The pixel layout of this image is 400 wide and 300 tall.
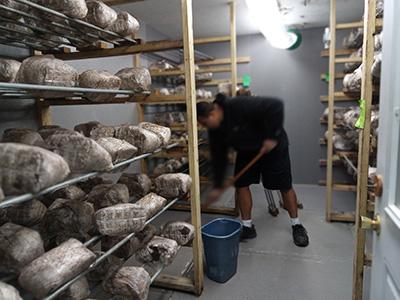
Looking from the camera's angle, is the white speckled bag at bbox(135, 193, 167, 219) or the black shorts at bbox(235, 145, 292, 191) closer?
the black shorts at bbox(235, 145, 292, 191)

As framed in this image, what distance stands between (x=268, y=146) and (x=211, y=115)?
0.06 m

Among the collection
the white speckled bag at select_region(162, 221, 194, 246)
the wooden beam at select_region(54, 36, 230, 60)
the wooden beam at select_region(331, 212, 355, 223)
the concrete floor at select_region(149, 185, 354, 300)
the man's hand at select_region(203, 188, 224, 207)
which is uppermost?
the wooden beam at select_region(54, 36, 230, 60)

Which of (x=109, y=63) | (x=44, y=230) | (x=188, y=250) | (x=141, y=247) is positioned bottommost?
(x=188, y=250)

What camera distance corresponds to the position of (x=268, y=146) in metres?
0.27

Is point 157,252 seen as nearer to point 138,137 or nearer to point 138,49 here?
point 138,137

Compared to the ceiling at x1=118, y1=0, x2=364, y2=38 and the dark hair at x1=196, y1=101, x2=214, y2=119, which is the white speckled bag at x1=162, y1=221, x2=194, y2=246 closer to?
the ceiling at x1=118, y1=0, x2=364, y2=38

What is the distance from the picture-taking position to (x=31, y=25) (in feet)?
3.94

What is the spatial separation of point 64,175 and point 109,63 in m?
1.58

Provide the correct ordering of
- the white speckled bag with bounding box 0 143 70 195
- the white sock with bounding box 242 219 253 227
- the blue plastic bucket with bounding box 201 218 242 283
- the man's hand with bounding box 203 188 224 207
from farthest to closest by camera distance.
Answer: the white sock with bounding box 242 219 253 227, the blue plastic bucket with bounding box 201 218 242 283, the white speckled bag with bounding box 0 143 70 195, the man's hand with bounding box 203 188 224 207

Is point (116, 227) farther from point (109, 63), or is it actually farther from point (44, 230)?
point (109, 63)

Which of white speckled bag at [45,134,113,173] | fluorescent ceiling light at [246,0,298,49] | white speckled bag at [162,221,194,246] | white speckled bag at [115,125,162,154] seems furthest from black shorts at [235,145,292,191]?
white speckled bag at [162,221,194,246]

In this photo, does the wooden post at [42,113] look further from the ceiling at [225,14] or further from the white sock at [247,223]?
the white sock at [247,223]

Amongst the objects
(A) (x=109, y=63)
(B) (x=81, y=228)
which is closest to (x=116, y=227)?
(B) (x=81, y=228)

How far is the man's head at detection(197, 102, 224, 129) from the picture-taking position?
0.83ft
